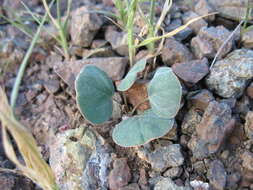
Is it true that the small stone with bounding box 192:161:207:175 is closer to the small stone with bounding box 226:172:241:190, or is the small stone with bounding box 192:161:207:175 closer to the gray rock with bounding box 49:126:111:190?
the small stone with bounding box 226:172:241:190

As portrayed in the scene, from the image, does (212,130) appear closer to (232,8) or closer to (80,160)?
(80,160)

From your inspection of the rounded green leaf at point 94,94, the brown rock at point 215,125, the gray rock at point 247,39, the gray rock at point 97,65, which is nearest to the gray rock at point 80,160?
the rounded green leaf at point 94,94

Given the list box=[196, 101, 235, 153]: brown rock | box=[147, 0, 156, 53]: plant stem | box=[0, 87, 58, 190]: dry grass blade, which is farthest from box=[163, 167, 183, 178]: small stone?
box=[147, 0, 156, 53]: plant stem

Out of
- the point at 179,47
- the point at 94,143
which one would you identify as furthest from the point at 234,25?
the point at 94,143

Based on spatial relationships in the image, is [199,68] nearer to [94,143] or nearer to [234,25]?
[234,25]

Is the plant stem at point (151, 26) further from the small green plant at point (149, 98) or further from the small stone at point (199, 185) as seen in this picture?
the small stone at point (199, 185)
